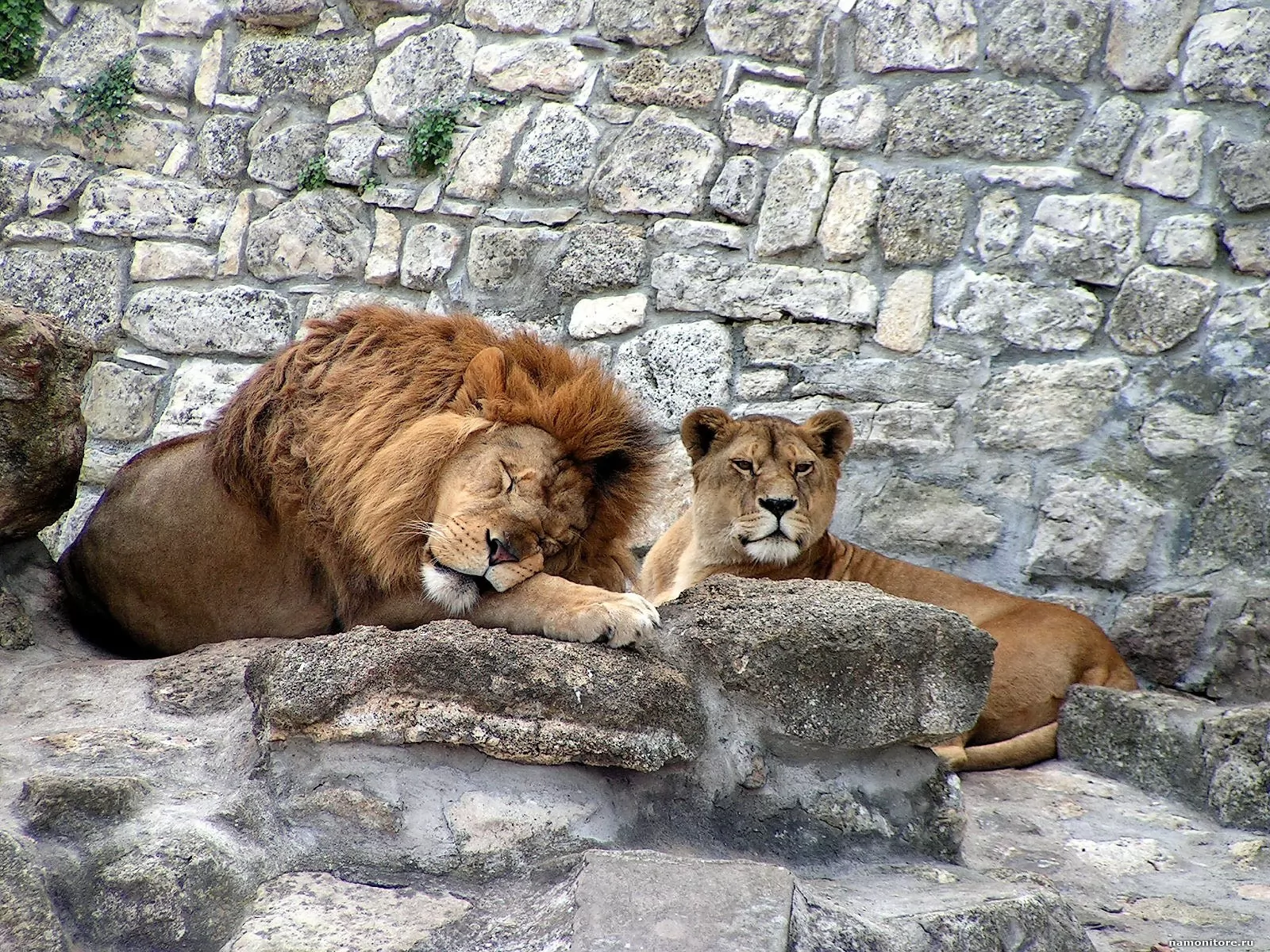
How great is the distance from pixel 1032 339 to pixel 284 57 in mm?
3981

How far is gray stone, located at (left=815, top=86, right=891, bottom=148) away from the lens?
546 cm

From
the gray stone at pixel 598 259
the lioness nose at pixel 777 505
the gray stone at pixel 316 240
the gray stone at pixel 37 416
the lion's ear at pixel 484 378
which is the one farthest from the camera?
the gray stone at pixel 316 240

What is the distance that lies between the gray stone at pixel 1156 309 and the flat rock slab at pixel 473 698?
325cm

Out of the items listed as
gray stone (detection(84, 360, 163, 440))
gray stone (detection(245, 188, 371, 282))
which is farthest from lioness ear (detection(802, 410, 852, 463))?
gray stone (detection(84, 360, 163, 440))

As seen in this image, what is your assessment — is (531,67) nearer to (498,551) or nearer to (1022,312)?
(1022,312)

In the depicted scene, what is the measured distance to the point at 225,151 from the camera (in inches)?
254

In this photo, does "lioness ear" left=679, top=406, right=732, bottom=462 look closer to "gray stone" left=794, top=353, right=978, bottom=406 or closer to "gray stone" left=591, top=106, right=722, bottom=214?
"gray stone" left=794, top=353, right=978, bottom=406

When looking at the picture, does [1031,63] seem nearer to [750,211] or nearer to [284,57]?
[750,211]

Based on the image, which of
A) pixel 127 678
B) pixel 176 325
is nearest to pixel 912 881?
pixel 127 678

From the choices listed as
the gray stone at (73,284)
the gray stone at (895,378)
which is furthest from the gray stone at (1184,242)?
the gray stone at (73,284)

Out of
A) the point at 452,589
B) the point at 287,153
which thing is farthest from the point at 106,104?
the point at 452,589

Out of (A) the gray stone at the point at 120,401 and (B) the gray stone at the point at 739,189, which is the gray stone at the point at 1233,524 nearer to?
(B) the gray stone at the point at 739,189

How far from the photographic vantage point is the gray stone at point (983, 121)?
5211mm

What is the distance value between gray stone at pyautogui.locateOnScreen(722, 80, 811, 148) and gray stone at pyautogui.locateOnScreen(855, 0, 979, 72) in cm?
32
